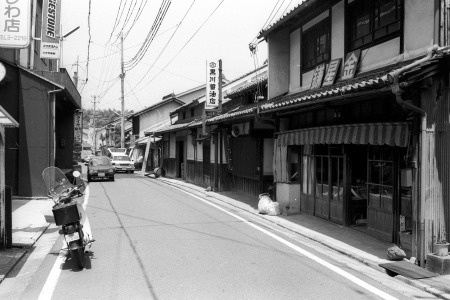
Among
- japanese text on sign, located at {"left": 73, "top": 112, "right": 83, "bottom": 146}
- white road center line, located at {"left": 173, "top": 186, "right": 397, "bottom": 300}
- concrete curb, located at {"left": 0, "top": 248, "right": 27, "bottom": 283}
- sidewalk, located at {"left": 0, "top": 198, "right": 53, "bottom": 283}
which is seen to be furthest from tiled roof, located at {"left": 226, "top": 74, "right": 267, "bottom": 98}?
japanese text on sign, located at {"left": 73, "top": 112, "right": 83, "bottom": 146}

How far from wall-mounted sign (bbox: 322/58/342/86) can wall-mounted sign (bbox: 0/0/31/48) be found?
806 cm

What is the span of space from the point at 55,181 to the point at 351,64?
7745 millimetres

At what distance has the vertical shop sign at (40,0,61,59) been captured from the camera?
52.5 feet

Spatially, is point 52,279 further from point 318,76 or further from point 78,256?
point 318,76

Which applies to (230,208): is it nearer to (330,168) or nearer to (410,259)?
(330,168)

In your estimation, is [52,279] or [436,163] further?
[436,163]

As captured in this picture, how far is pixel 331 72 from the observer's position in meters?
11.3

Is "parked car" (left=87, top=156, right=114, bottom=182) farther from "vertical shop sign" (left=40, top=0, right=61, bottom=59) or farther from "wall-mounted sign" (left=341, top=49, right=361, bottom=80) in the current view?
"wall-mounted sign" (left=341, top=49, right=361, bottom=80)

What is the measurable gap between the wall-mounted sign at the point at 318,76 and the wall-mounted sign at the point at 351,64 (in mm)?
1095

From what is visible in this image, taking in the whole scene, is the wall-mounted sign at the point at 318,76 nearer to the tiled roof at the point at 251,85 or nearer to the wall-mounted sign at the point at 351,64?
the wall-mounted sign at the point at 351,64

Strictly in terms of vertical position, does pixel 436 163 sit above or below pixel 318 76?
below

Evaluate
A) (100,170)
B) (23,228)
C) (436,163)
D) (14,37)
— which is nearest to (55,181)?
(23,228)

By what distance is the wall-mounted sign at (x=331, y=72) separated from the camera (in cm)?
1112

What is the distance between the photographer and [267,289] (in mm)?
5852
